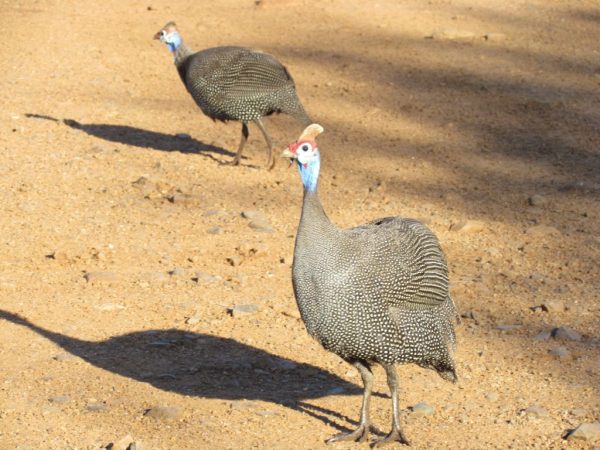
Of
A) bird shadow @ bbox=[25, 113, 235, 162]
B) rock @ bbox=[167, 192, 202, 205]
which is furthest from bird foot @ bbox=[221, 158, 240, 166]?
rock @ bbox=[167, 192, 202, 205]

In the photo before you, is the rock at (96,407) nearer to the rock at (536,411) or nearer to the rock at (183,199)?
the rock at (536,411)

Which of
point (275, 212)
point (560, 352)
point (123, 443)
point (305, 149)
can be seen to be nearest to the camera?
point (305, 149)

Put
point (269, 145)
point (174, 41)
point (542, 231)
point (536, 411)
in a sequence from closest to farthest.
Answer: point (536, 411)
point (542, 231)
point (269, 145)
point (174, 41)

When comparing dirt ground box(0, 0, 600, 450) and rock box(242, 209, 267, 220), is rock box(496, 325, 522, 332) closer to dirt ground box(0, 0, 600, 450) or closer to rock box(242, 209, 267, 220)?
dirt ground box(0, 0, 600, 450)

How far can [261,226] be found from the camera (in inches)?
281

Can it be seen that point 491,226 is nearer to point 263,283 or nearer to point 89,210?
point 263,283

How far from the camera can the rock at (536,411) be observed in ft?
16.3

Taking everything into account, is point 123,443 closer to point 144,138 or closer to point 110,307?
point 110,307

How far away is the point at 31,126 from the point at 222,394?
4577mm

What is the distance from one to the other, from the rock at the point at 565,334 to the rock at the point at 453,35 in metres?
6.04

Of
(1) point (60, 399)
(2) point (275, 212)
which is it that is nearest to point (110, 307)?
(1) point (60, 399)

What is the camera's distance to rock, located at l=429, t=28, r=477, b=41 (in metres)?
11.3

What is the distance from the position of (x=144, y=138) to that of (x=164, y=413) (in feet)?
14.5

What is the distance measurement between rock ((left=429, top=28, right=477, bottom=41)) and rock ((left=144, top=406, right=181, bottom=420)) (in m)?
7.23
